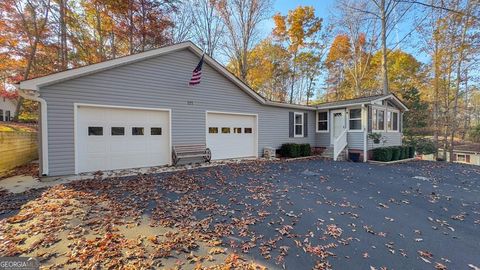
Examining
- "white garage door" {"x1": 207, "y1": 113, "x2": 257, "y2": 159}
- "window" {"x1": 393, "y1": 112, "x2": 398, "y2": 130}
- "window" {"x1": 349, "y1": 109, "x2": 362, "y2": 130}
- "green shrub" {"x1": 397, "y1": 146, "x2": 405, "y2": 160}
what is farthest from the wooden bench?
"window" {"x1": 393, "y1": 112, "x2": 398, "y2": 130}

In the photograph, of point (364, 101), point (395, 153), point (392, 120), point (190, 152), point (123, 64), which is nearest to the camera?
point (123, 64)

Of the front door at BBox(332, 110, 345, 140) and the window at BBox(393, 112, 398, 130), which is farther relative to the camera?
the window at BBox(393, 112, 398, 130)

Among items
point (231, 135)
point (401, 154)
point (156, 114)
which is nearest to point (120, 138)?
point (156, 114)

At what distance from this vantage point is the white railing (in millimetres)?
12445

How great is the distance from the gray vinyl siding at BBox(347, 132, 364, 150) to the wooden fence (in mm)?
15517

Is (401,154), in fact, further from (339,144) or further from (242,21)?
(242,21)

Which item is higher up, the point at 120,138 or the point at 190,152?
the point at 120,138

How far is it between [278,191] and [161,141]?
5.45 m

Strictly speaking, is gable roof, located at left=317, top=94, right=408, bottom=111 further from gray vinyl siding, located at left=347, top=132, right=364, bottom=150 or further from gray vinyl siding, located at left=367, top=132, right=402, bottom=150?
gray vinyl siding, located at left=367, top=132, right=402, bottom=150

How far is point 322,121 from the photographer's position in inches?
576

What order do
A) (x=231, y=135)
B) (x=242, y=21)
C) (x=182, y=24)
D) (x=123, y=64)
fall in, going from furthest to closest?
1. (x=242, y=21)
2. (x=182, y=24)
3. (x=231, y=135)
4. (x=123, y=64)

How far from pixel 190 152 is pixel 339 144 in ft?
27.6

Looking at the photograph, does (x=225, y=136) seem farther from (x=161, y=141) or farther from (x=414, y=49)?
(x=414, y=49)

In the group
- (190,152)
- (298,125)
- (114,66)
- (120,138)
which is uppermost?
(114,66)
